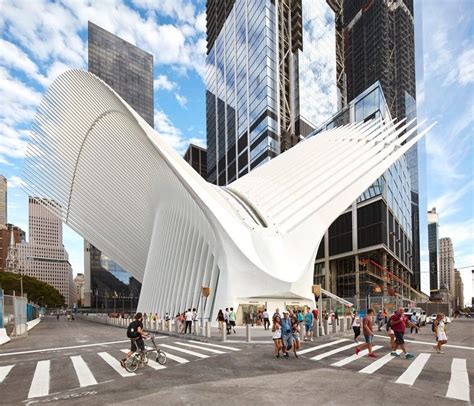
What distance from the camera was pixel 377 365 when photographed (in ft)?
38.3

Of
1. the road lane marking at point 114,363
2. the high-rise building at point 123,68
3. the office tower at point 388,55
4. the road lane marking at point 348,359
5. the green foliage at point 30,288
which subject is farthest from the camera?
the high-rise building at point 123,68

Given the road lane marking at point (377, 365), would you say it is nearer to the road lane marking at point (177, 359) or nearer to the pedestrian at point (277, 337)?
the pedestrian at point (277, 337)

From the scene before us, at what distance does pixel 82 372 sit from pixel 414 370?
329 inches

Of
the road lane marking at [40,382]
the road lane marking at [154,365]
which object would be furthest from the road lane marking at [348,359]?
the road lane marking at [40,382]

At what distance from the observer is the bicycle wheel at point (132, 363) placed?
10852mm

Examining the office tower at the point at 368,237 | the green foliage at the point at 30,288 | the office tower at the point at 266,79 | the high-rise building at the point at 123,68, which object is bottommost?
the green foliage at the point at 30,288

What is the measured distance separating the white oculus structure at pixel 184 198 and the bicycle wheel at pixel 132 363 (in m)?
16.6

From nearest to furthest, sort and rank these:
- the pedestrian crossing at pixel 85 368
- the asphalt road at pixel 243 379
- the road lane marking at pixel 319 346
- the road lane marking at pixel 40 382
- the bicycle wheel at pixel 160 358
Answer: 1. the asphalt road at pixel 243 379
2. the road lane marking at pixel 40 382
3. the pedestrian crossing at pixel 85 368
4. the bicycle wheel at pixel 160 358
5. the road lane marking at pixel 319 346

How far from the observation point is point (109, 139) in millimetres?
37031

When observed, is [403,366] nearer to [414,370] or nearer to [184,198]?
[414,370]

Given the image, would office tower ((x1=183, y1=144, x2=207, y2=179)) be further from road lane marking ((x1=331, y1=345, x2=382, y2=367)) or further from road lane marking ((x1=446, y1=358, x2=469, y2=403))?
road lane marking ((x1=446, y1=358, x2=469, y2=403))

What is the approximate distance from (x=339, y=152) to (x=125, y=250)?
25.2m

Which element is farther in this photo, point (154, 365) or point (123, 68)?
point (123, 68)

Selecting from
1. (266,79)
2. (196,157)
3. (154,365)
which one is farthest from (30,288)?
(154,365)
